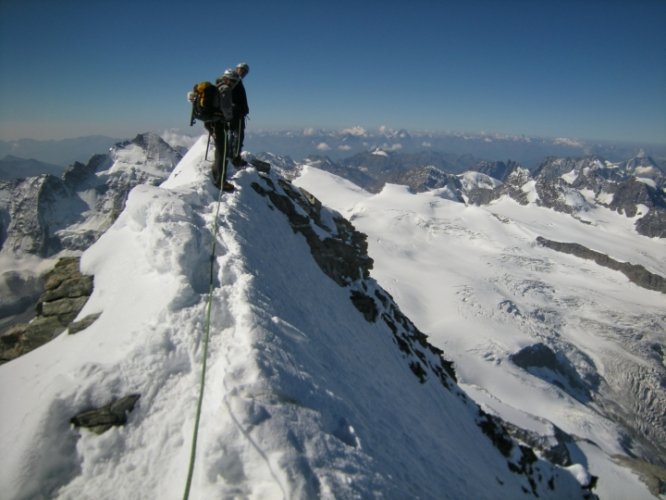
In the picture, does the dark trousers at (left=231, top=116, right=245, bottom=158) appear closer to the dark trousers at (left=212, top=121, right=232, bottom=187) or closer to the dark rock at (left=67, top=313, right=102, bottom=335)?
the dark trousers at (left=212, top=121, right=232, bottom=187)

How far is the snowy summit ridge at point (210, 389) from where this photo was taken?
6.39m

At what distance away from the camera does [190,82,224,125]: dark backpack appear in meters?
14.5

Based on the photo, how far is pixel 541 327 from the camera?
394 ft

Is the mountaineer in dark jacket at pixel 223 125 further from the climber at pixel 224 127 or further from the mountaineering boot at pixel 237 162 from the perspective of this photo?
the mountaineering boot at pixel 237 162

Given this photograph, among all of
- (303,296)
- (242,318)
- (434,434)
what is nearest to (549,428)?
(434,434)

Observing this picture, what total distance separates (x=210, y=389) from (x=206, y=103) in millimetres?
11514

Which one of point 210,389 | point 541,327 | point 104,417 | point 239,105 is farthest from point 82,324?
point 541,327

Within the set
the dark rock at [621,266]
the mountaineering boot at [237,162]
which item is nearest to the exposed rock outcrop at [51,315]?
the mountaineering boot at [237,162]

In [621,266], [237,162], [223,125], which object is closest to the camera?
[223,125]

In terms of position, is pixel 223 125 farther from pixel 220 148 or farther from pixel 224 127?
pixel 220 148

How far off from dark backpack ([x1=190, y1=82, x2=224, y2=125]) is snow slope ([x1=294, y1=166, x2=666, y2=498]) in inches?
2532

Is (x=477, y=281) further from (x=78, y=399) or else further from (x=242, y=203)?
(x=78, y=399)

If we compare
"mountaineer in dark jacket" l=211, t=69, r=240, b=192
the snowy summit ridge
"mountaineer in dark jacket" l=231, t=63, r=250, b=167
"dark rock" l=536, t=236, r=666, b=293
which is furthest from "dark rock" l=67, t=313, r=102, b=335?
"dark rock" l=536, t=236, r=666, b=293

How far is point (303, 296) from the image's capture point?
1520 cm
